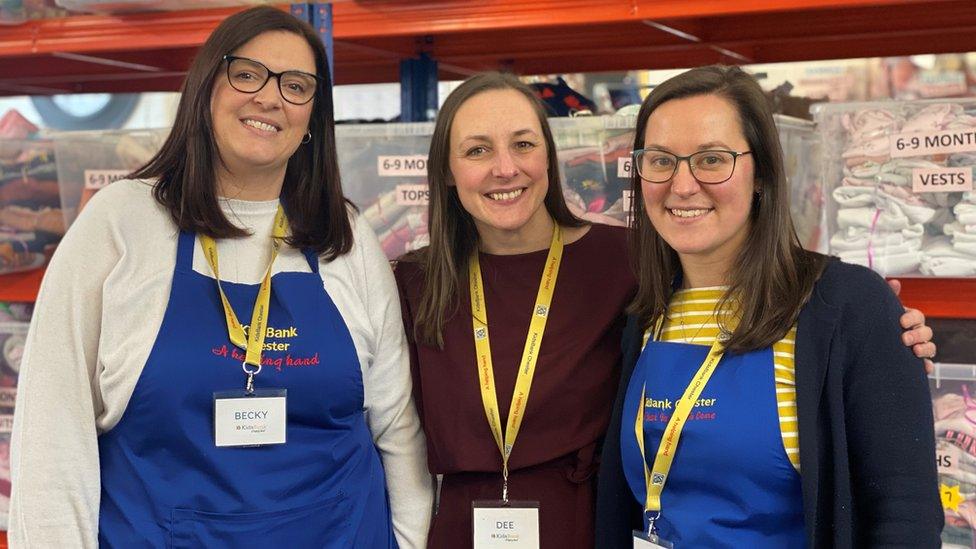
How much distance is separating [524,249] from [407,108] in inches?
35.6

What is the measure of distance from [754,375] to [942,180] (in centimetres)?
80

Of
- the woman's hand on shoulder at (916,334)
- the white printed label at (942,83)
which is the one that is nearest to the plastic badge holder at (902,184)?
the woman's hand on shoulder at (916,334)

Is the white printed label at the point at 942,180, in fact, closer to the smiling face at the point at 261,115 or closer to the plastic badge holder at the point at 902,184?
the plastic badge holder at the point at 902,184

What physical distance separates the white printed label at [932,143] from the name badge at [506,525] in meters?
1.07

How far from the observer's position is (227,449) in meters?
1.82

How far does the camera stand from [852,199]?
2.25 metres

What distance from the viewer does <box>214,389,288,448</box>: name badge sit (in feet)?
5.89

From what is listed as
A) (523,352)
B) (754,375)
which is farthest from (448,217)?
(754,375)

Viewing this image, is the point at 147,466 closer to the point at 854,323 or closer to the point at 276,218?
the point at 276,218

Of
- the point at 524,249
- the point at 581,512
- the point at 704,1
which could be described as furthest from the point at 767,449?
the point at 704,1

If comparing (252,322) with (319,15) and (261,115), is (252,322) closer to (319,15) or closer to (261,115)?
(261,115)

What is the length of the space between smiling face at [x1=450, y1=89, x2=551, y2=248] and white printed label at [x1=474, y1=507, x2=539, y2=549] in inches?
20.9

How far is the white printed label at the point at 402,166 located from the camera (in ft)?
8.45

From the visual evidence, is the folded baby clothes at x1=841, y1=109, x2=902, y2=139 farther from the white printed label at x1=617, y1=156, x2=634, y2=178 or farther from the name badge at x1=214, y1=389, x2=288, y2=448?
the name badge at x1=214, y1=389, x2=288, y2=448
